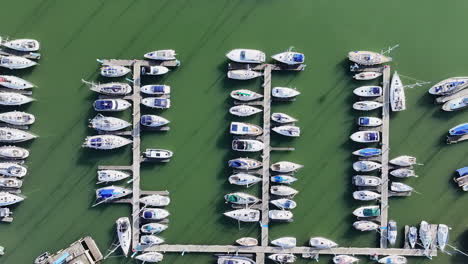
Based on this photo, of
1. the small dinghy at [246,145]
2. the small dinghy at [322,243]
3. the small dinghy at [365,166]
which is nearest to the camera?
the small dinghy at [246,145]

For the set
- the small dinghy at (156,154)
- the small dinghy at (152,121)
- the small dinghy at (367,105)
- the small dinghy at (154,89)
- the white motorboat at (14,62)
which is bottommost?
the small dinghy at (156,154)

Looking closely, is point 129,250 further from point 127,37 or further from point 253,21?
point 253,21

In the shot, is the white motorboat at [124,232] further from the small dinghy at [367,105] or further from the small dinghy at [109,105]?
the small dinghy at [367,105]

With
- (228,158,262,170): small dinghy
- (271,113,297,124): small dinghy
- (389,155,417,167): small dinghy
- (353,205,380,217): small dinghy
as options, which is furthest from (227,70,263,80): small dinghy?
(353,205,380,217): small dinghy

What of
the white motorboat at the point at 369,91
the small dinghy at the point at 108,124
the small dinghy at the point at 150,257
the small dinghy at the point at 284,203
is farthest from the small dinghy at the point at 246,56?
the small dinghy at the point at 150,257

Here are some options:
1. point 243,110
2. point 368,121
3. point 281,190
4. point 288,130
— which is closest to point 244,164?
point 281,190

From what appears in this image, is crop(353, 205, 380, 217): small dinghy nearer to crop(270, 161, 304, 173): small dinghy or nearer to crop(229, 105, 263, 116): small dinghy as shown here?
crop(270, 161, 304, 173): small dinghy
